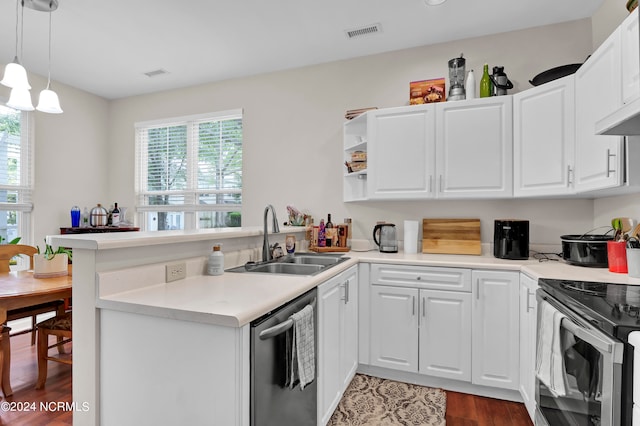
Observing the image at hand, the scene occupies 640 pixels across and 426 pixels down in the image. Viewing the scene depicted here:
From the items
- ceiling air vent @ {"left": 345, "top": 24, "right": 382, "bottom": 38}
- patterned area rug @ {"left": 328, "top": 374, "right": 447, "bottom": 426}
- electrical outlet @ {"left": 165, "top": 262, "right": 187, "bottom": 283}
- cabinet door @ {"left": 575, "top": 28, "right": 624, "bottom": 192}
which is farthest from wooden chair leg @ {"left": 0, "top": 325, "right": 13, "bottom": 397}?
cabinet door @ {"left": 575, "top": 28, "right": 624, "bottom": 192}

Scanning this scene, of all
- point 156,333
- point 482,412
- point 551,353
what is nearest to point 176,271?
point 156,333

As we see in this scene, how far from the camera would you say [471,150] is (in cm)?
263

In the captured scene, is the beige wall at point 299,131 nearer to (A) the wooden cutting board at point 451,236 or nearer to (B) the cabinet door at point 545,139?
(A) the wooden cutting board at point 451,236

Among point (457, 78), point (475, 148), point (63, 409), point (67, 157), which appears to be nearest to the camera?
point (63, 409)

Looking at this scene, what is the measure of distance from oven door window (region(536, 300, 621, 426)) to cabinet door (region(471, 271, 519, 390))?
572mm

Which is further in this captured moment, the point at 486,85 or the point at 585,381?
the point at 486,85

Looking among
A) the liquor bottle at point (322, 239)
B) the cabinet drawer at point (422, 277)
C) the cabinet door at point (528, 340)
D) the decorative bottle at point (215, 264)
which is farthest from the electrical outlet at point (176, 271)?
the cabinet door at point (528, 340)

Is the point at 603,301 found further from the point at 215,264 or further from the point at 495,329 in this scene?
the point at 215,264

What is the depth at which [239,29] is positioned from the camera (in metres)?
2.88

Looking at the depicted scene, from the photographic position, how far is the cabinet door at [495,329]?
2.20 metres

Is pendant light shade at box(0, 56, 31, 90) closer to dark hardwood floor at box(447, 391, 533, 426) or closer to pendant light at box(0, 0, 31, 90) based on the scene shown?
pendant light at box(0, 0, 31, 90)

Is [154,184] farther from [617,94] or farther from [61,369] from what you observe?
[617,94]

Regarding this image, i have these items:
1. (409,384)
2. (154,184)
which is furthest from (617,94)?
(154,184)

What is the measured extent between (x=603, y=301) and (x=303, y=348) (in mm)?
1259
